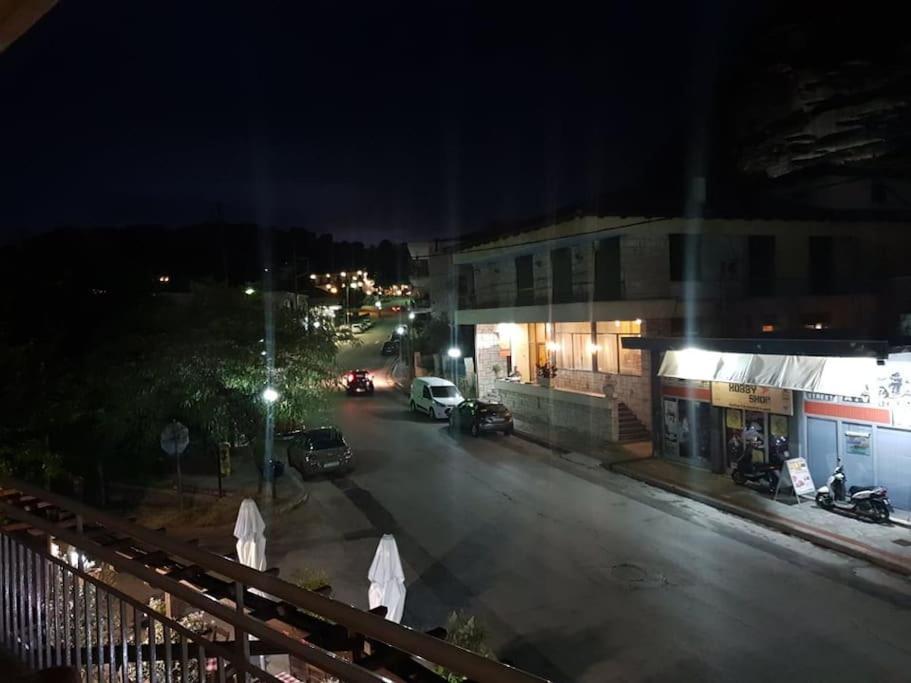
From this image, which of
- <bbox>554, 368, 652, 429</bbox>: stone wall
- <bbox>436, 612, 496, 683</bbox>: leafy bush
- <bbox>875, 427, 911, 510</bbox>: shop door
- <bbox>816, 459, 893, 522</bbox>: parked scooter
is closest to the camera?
<bbox>436, 612, 496, 683</bbox>: leafy bush

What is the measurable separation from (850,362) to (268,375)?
12.0 meters

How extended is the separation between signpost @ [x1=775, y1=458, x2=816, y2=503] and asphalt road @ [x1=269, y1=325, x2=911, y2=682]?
1.74 m

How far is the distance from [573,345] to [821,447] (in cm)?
1325

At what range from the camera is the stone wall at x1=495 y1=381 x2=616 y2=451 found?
23078mm

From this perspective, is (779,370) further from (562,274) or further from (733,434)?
(562,274)

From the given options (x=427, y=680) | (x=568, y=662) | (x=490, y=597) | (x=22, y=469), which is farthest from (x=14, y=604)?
(x=22, y=469)

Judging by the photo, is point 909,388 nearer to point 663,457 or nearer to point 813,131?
point 663,457

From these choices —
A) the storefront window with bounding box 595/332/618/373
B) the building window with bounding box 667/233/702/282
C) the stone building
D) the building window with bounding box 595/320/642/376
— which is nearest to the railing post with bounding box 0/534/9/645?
the stone building

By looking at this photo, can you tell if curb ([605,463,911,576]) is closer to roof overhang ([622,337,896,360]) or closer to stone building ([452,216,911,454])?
roof overhang ([622,337,896,360])

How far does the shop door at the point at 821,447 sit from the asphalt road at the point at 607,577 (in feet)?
8.60

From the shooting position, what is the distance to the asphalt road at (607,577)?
8781mm

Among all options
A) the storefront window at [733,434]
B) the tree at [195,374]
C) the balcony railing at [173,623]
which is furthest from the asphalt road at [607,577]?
the balcony railing at [173,623]

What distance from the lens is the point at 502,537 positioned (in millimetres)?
13727

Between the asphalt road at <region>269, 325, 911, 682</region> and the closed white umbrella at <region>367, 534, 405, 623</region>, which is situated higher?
the closed white umbrella at <region>367, 534, 405, 623</region>
